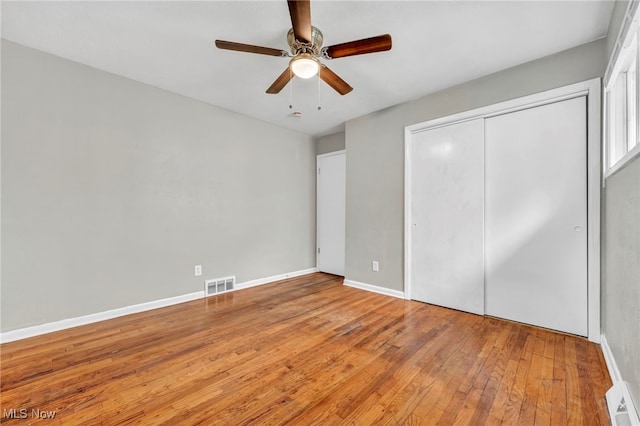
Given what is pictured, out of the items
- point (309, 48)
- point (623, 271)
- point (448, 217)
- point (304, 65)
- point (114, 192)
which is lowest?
point (623, 271)

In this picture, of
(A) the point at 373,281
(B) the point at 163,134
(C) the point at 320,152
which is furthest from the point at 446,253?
(B) the point at 163,134

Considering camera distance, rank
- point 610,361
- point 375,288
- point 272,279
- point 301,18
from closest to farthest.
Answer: point 301,18 → point 610,361 → point 375,288 → point 272,279

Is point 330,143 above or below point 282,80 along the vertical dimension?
above

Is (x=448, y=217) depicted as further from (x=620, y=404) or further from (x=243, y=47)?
(x=243, y=47)

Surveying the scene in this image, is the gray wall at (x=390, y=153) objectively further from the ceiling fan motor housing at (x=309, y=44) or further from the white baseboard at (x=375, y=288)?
the ceiling fan motor housing at (x=309, y=44)

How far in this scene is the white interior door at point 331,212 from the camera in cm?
437

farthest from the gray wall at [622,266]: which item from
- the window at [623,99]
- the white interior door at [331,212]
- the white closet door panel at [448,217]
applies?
the white interior door at [331,212]

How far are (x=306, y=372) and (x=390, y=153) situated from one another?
2670 millimetres

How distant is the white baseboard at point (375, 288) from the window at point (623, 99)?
7.20ft

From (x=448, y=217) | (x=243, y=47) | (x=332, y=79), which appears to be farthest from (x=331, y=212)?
(x=243, y=47)

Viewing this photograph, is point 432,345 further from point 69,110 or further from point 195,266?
point 69,110

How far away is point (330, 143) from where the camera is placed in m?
4.55

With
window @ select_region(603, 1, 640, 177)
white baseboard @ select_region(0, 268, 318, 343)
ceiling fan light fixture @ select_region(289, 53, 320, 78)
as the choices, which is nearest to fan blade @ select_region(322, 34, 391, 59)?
ceiling fan light fixture @ select_region(289, 53, 320, 78)

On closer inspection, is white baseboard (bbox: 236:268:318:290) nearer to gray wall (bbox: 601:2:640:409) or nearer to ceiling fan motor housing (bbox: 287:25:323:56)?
ceiling fan motor housing (bbox: 287:25:323:56)
